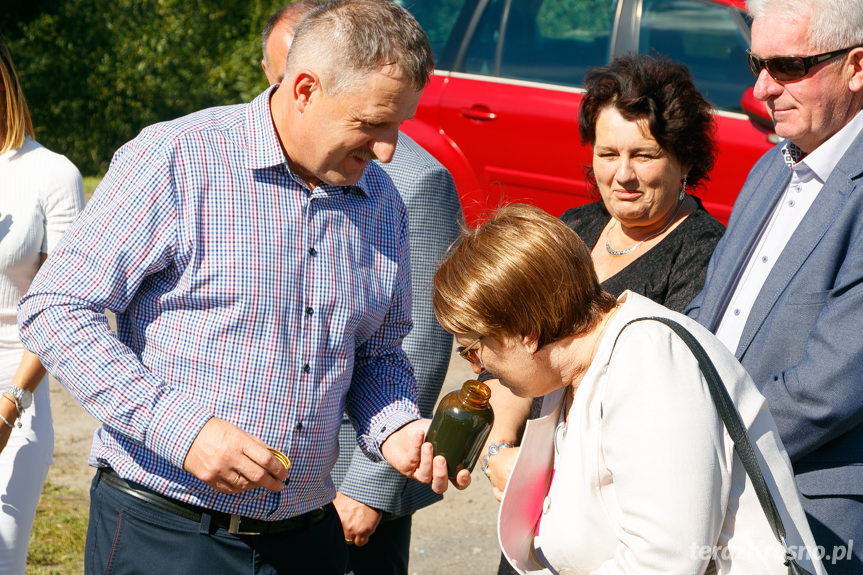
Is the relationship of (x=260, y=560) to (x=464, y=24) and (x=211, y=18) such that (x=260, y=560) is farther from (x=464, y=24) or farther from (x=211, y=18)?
(x=211, y=18)

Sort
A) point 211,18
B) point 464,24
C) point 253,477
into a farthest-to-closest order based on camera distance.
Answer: point 211,18
point 464,24
point 253,477

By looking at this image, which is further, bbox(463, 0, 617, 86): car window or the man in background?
bbox(463, 0, 617, 86): car window

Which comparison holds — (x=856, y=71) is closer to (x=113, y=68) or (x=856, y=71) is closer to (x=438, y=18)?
(x=438, y=18)

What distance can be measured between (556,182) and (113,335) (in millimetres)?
4282

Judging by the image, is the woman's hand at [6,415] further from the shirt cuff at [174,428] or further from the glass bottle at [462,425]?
the glass bottle at [462,425]

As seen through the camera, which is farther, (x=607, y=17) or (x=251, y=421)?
(x=607, y=17)

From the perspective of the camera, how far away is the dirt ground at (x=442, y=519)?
Result: 14.8 feet

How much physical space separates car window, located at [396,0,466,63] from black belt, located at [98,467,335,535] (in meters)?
4.75

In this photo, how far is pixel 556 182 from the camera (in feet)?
19.9

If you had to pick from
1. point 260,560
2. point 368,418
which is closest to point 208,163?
point 368,418

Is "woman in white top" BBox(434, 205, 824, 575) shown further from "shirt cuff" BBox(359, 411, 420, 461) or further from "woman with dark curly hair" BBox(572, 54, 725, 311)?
"woman with dark curly hair" BBox(572, 54, 725, 311)

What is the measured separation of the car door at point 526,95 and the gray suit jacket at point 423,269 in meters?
2.83

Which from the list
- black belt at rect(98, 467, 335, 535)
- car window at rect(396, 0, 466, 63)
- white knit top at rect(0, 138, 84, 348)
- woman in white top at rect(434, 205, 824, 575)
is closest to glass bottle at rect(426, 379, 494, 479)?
woman in white top at rect(434, 205, 824, 575)

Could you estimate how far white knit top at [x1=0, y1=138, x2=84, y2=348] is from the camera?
3.15m
